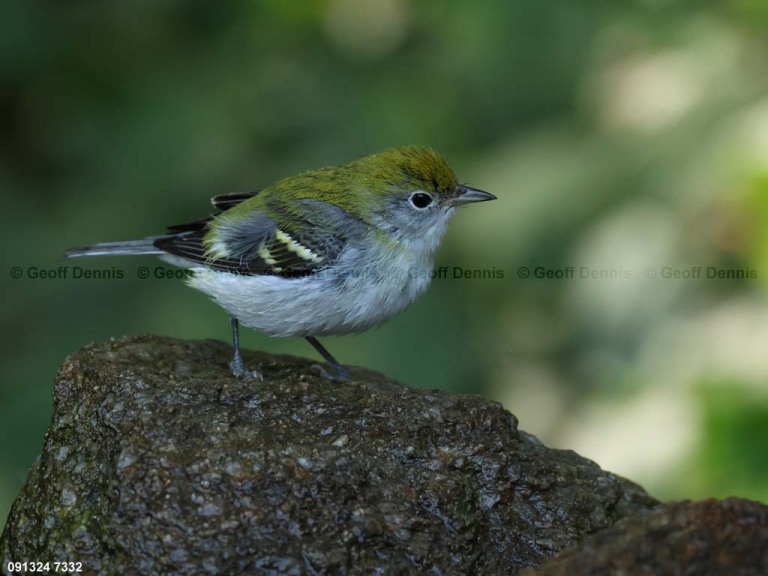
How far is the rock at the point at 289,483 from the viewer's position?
3375 mm

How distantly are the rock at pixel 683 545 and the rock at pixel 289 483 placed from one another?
782 millimetres

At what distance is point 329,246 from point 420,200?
65cm

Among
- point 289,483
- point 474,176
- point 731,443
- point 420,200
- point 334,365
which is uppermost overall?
point 474,176

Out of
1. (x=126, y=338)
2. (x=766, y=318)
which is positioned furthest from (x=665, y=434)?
(x=126, y=338)

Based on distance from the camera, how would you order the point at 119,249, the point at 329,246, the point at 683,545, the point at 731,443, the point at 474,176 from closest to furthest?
1. the point at 683,545
2. the point at 731,443
3. the point at 329,246
4. the point at 119,249
5. the point at 474,176

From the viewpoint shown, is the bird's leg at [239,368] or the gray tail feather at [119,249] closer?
the bird's leg at [239,368]

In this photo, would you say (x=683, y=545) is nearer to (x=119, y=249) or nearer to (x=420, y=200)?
(x=420, y=200)

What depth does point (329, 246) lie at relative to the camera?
16.3ft

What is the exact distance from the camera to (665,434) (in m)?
5.11

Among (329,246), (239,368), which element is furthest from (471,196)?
(239,368)

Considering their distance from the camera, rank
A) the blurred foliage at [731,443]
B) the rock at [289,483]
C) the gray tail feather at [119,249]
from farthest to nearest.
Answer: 1. the gray tail feather at [119,249]
2. the blurred foliage at [731,443]
3. the rock at [289,483]

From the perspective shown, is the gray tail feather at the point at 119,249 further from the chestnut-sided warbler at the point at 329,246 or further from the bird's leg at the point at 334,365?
the bird's leg at the point at 334,365

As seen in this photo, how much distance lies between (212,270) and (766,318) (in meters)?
3.16

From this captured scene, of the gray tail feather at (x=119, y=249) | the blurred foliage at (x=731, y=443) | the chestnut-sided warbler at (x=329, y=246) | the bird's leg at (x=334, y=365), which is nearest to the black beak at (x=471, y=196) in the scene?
the chestnut-sided warbler at (x=329, y=246)
